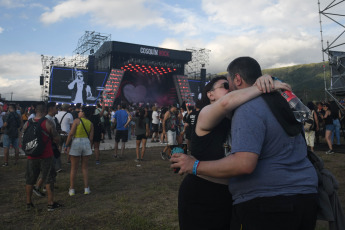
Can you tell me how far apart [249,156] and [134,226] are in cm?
306

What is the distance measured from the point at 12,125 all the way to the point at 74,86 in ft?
69.2

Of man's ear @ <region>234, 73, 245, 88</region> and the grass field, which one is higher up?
man's ear @ <region>234, 73, 245, 88</region>

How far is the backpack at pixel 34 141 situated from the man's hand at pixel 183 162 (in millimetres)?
3731

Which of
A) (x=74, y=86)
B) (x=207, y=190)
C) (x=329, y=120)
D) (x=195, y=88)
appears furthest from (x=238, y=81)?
(x=195, y=88)

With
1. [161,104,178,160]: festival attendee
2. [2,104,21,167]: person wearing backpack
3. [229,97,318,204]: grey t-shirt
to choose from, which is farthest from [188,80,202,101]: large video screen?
[229,97,318,204]: grey t-shirt

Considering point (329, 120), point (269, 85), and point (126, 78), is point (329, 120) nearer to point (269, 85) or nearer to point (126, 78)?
point (269, 85)

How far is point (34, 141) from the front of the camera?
467 centimetres

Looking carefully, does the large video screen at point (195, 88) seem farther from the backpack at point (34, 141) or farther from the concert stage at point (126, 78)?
the backpack at point (34, 141)

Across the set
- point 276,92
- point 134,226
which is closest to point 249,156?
point 276,92

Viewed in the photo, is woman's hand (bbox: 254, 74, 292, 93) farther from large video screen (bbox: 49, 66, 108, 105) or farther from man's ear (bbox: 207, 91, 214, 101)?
large video screen (bbox: 49, 66, 108, 105)

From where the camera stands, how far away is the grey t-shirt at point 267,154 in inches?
58.2

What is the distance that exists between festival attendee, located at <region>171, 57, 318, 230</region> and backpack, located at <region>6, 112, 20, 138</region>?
328 inches

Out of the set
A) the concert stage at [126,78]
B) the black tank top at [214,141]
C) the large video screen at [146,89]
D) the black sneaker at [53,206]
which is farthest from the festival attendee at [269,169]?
the large video screen at [146,89]

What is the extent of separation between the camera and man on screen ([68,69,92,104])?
1107 inches
